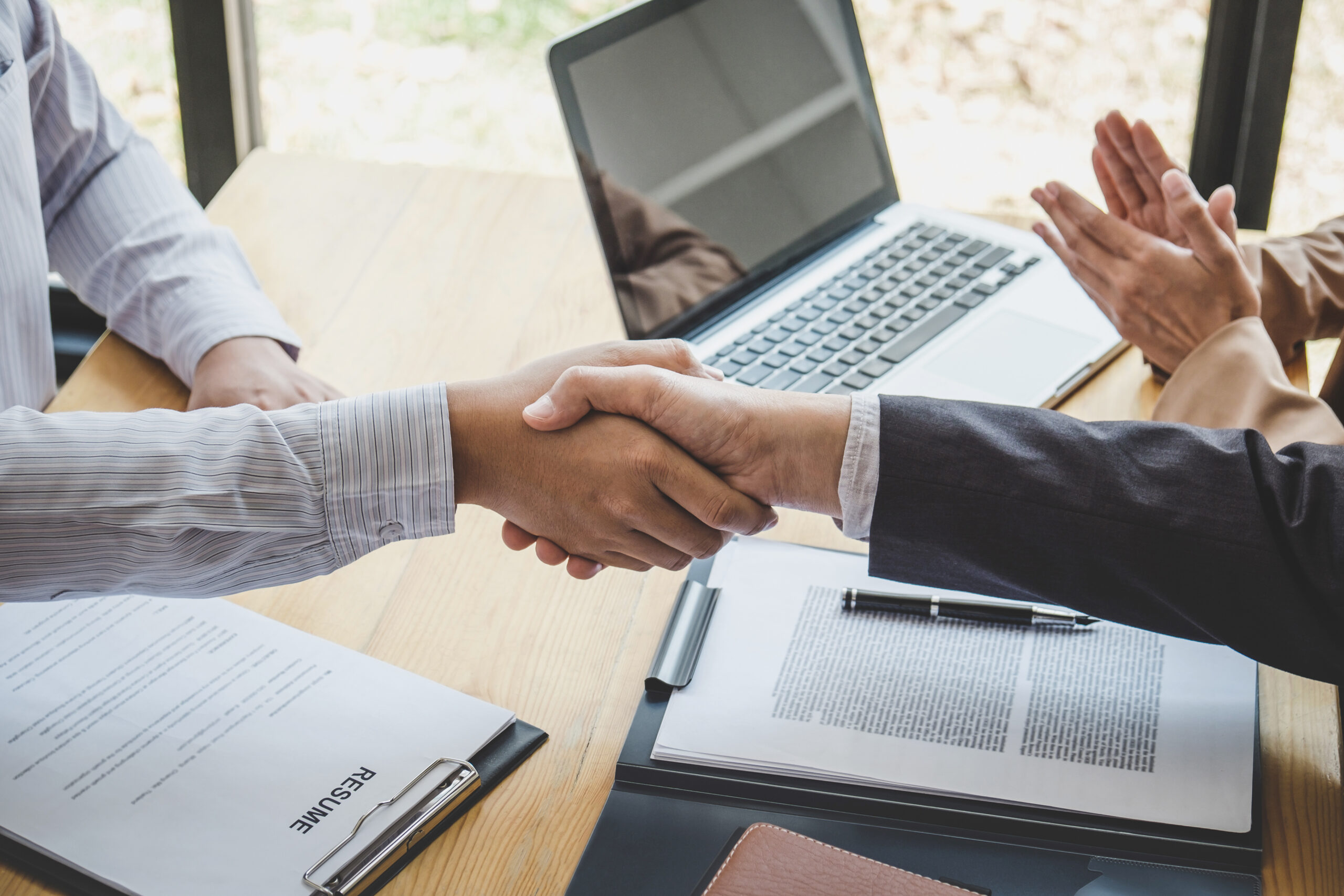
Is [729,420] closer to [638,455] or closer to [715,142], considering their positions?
[638,455]

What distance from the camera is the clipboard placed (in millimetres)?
656

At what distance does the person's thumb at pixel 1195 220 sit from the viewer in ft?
3.41

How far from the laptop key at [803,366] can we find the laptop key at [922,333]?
72 millimetres

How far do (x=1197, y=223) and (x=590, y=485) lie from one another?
616mm

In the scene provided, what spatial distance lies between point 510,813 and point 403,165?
1046mm

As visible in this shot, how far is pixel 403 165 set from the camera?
60.1 inches

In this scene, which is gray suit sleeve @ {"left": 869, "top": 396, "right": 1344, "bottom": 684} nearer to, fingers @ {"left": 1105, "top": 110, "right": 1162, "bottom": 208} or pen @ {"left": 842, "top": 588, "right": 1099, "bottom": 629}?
pen @ {"left": 842, "top": 588, "right": 1099, "bottom": 629}

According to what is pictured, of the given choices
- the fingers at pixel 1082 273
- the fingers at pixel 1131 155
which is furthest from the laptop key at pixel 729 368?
the fingers at pixel 1131 155

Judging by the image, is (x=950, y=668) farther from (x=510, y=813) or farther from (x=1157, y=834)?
(x=510, y=813)

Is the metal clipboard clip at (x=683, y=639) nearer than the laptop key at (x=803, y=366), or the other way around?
the metal clipboard clip at (x=683, y=639)

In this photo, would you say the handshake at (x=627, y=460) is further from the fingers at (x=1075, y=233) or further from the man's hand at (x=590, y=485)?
the fingers at (x=1075, y=233)

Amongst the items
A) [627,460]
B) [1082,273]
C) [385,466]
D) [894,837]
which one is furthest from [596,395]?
[1082,273]

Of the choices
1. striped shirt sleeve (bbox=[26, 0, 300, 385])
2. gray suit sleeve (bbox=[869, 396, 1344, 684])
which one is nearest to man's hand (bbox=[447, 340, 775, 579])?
gray suit sleeve (bbox=[869, 396, 1344, 684])

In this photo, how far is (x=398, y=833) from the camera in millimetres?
686
